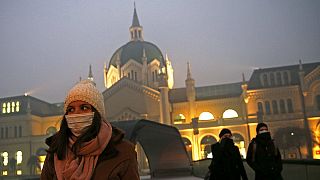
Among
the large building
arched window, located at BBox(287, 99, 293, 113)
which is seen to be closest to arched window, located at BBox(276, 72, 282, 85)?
the large building

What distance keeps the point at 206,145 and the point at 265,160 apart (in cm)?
4314

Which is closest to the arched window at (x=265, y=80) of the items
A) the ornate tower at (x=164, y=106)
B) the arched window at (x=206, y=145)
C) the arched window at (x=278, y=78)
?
the arched window at (x=278, y=78)

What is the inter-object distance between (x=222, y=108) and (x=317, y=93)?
1365 cm

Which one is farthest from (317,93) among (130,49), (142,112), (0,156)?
(0,156)

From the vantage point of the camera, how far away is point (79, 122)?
102 inches

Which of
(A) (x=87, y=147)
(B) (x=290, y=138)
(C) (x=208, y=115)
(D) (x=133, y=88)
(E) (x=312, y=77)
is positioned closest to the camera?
(A) (x=87, y=147)

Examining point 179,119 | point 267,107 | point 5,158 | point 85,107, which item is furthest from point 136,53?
point 85,107

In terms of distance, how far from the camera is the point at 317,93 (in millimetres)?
48406

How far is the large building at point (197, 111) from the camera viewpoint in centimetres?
4762

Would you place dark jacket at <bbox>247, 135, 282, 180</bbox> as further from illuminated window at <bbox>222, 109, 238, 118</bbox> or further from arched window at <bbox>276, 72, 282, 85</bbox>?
arched window at <bbox>276, 72, 282, 85</bbox>

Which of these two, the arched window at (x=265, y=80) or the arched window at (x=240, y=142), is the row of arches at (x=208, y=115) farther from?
the arched window at (x=265, y=80)

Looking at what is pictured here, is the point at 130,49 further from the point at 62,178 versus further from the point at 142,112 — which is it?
the point at 62,178

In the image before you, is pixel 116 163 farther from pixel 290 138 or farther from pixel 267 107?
pixel 267 107

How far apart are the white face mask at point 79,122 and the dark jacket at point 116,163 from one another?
0.22 metres
